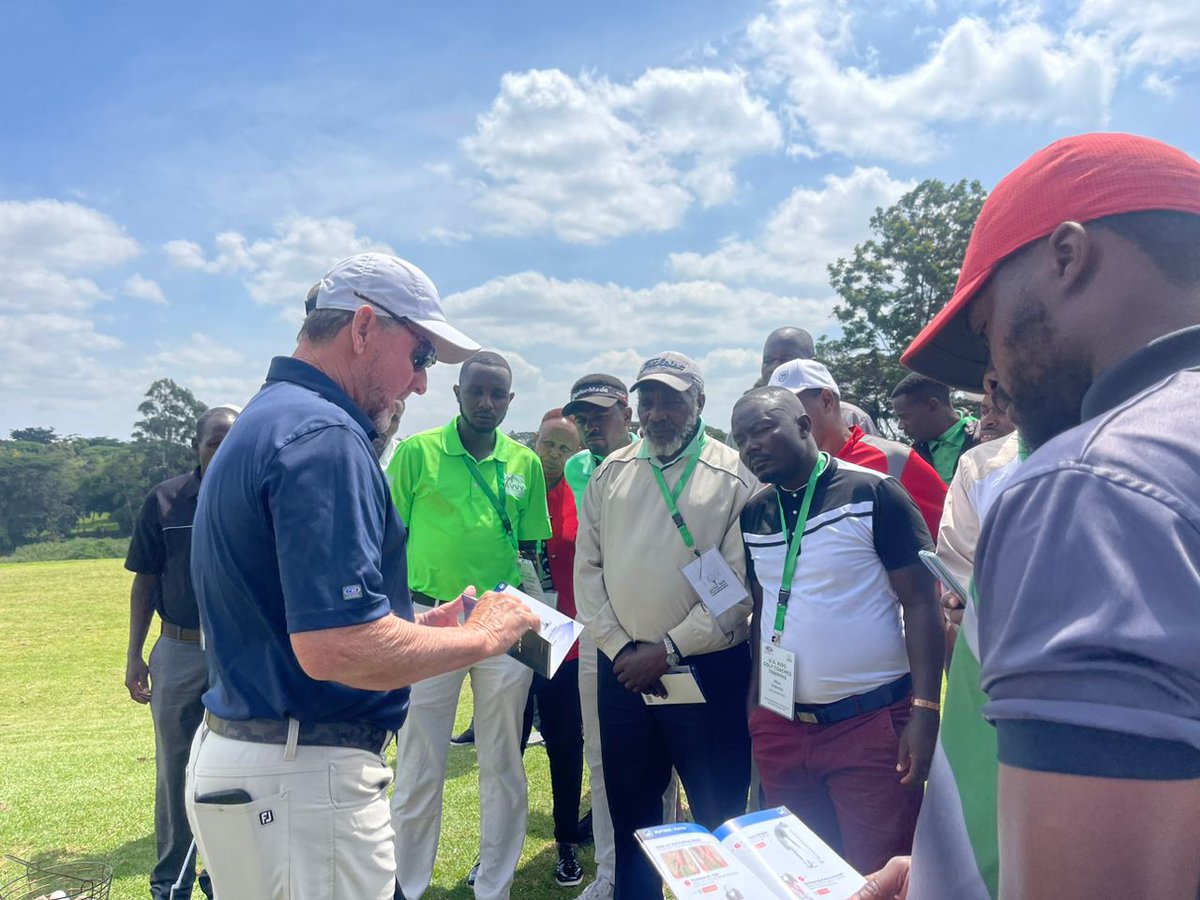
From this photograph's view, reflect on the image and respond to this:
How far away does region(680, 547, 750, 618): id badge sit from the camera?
11.0 ft

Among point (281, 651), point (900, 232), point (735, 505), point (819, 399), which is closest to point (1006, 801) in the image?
point (281, 651)

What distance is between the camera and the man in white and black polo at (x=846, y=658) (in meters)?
2.80

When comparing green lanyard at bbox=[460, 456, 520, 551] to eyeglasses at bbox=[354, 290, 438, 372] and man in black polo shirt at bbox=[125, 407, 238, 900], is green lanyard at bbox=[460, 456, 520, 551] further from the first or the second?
eyeglasses at bbox=[354, 290, 438, 372]

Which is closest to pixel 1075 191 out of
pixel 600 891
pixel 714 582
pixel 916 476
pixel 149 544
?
pixel 714 582

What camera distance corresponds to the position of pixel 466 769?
603 cm

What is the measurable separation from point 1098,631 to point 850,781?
2.51 meters

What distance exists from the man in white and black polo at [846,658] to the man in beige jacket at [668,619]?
0.37 meters

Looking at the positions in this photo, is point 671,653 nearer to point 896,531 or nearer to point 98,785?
point 896,531

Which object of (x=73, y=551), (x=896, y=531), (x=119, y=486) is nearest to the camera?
(x=896, y=531)

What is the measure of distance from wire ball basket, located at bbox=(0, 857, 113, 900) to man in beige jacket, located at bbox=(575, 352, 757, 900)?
2439mm

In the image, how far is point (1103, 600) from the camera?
2.09 ft

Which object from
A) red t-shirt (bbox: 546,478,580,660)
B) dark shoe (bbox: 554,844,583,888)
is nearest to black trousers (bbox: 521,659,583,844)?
dark shoe (bbox: 554,844,583,888)

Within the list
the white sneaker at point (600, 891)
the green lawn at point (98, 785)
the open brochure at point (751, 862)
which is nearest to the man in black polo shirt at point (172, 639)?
the green lawn at point (98, 785)

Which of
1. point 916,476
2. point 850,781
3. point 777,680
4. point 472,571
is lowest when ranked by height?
point 850,781
